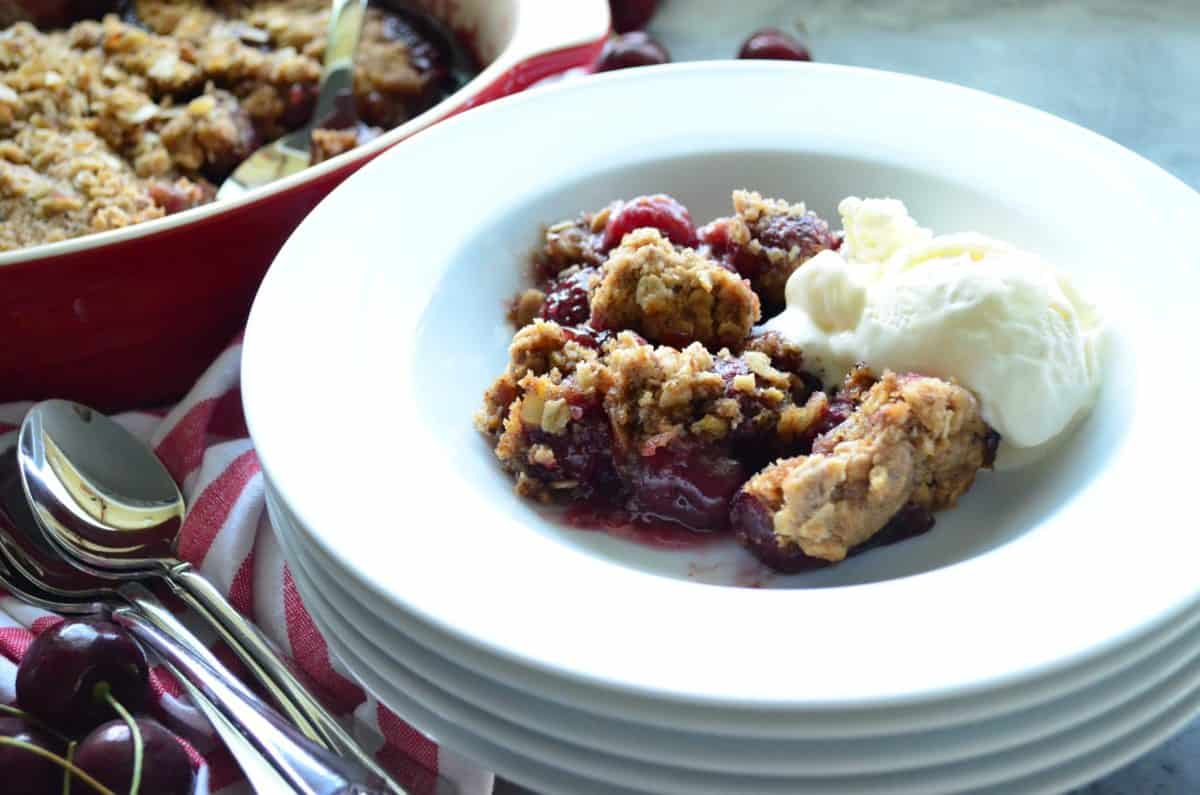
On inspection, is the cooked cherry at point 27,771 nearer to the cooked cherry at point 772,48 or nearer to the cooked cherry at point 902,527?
the cooked cherry at point 902,527

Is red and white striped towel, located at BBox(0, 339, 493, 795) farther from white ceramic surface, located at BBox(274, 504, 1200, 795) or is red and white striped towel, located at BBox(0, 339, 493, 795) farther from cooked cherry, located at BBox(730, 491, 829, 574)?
cooked cherry, located at BBox(730, 491, 829, 574)

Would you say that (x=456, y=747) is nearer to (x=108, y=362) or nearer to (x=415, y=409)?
(x=415, y=409)

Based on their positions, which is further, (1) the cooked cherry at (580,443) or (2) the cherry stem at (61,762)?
(1) the cooked cherry at (580,443)

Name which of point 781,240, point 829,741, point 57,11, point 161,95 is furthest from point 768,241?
point 57,11

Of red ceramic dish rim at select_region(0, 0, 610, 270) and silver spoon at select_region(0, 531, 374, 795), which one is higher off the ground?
red ceramic dish rim at select_region(0, 0, 610, 270)

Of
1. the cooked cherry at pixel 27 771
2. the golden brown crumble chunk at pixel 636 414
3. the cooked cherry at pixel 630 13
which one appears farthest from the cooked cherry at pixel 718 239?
the cooked cherry at pixel 630 13

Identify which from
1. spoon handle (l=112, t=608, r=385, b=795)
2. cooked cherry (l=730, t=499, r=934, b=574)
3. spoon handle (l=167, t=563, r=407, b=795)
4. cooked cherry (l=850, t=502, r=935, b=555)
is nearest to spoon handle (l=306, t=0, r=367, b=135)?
spoon handle (l=167, t=563, r=407, b=795)

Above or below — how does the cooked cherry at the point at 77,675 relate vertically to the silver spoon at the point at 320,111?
below
